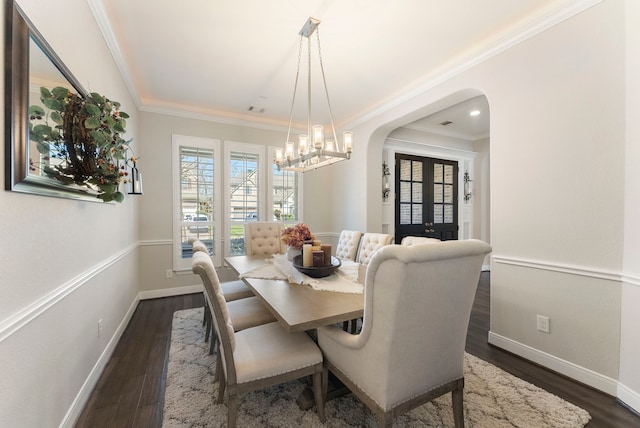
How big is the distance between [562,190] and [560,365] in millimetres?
1333

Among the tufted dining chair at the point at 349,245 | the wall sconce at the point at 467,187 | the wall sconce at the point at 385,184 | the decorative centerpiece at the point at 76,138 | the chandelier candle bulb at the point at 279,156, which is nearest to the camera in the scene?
the decorative centerpiece at the point at 76,138

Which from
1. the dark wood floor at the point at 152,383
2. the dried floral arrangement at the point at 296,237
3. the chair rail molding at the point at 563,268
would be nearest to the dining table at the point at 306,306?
the dried floral arrangement at the point at 296,237

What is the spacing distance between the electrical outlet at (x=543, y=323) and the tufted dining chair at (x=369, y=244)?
1356mm

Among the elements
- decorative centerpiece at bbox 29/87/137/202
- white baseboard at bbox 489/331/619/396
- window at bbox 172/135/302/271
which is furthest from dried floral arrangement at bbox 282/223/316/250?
window at bbox 172/135/302/271

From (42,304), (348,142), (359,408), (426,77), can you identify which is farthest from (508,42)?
(42,304)

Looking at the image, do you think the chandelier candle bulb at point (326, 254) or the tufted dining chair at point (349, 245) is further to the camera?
the tufted dining chair at point (349, 245)

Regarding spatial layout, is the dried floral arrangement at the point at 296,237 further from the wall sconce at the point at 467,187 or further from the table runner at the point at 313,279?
the wall sconce at the point at 467,187

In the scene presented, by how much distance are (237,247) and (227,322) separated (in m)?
3.10

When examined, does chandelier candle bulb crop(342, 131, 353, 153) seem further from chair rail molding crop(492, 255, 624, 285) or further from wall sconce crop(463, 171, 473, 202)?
wall sconce crop(463, 171, 473, 202)

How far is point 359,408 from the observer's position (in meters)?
1.68

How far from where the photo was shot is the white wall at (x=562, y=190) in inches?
71.5

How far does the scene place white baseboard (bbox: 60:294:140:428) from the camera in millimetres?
1558

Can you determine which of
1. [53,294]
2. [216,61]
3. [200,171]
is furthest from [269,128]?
[53,294]

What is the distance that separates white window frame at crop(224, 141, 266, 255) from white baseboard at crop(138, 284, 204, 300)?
69cm
